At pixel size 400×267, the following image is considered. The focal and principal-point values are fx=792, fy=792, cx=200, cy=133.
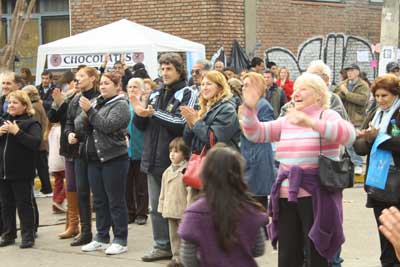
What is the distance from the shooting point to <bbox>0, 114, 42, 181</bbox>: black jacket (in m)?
8.47

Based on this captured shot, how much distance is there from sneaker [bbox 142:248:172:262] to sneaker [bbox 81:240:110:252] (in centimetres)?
65

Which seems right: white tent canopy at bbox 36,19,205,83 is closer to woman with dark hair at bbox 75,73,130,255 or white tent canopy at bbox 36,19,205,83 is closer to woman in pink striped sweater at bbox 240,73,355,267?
woman with dark hair at bbox 75,73,130,255

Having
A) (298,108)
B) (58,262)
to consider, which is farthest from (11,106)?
(298,108)

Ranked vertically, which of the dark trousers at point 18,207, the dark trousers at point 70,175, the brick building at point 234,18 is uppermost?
the brick building at point 234,18

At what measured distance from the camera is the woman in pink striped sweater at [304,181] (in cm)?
593

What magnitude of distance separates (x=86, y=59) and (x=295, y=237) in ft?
30.2

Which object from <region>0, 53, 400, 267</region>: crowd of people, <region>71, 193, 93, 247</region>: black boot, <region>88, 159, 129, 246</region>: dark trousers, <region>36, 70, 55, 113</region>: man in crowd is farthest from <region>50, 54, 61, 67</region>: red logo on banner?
<region>88, 159, 129, 246</region>: dark trousers

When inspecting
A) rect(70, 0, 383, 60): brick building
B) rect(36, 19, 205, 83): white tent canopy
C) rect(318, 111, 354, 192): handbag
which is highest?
rect(70, 0, 383, 60): brick building

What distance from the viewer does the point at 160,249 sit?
7957mm

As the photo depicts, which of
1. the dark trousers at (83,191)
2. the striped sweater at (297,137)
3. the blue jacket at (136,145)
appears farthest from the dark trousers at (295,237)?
the blue jacket at (136,145)

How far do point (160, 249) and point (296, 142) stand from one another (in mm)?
2503

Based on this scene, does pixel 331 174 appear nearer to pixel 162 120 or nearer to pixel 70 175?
pixel 162 120

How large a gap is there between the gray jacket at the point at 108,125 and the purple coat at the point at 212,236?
11.7ft

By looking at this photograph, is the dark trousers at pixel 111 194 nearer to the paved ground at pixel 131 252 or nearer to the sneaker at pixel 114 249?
the sneaker at pixel 114 249
